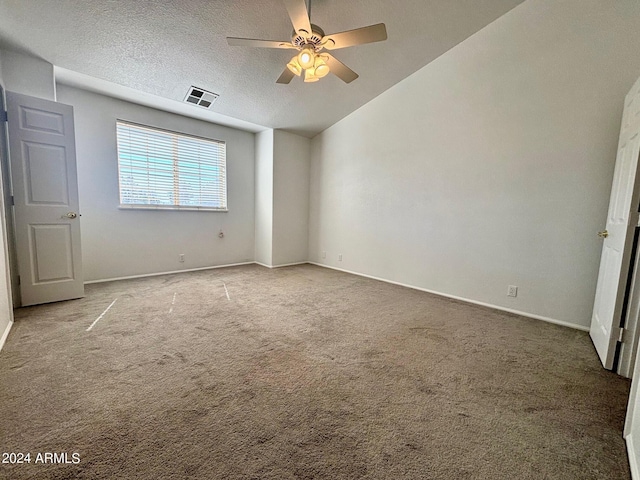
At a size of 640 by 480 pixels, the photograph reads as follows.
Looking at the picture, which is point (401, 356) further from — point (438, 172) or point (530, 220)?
point (438, 172)

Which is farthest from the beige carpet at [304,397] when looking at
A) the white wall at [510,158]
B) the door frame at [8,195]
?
the white wall at [510,158]

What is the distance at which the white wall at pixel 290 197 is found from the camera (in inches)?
195

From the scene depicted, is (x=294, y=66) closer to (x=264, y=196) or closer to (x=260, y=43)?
(x=260, y=43)

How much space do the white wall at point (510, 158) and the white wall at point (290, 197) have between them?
1.48 meters

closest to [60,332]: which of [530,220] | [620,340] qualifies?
[620,340]

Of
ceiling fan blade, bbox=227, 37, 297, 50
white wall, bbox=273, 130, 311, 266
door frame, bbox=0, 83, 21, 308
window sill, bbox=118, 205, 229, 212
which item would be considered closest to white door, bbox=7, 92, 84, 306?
door frame, bbox=0, 83, 21, 308

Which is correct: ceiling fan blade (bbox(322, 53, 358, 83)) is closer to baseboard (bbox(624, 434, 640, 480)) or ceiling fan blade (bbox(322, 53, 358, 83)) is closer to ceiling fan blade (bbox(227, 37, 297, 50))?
ceiling fan blade (bbox(227, 37, 297, 50))

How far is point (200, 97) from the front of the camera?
362 cm

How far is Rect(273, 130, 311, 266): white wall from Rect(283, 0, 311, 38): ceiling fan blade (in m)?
2.97

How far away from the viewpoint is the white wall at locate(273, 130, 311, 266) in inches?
195

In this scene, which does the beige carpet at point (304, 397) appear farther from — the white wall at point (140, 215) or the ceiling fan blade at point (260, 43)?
the ceiling fan blade at point (260, 43)

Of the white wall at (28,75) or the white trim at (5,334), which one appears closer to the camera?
the white trim at (5,334)

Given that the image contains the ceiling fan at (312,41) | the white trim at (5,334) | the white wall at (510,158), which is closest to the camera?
the ceiling fan at (312,41)

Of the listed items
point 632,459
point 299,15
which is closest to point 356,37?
point 299,15
